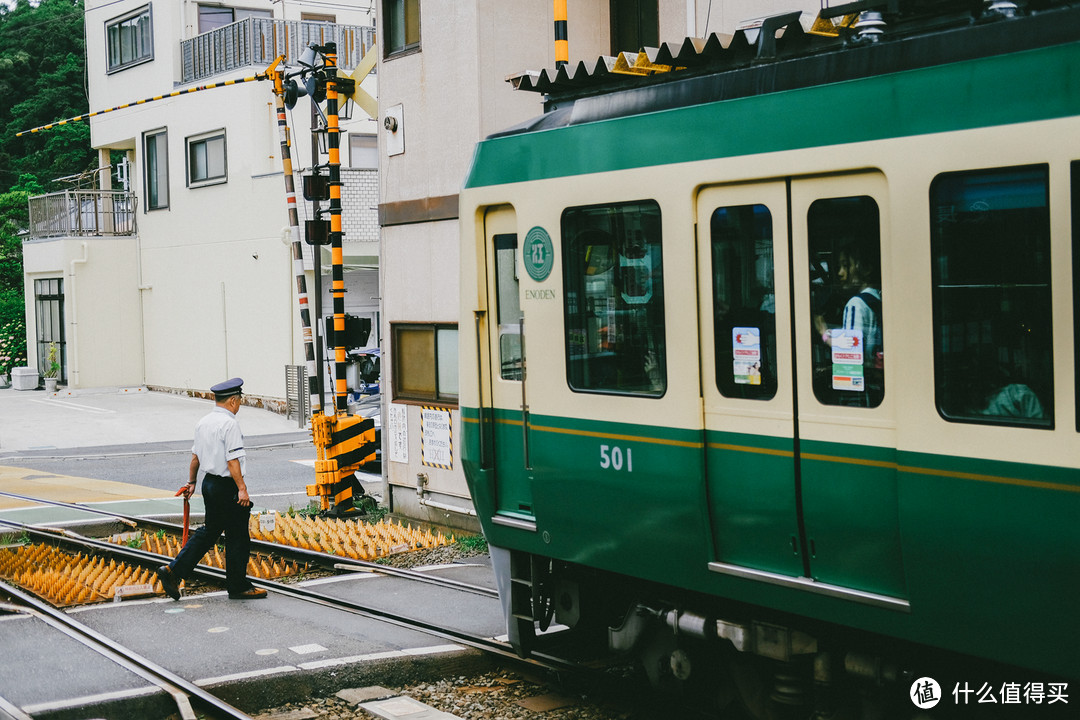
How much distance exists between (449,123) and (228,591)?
18.2 ft

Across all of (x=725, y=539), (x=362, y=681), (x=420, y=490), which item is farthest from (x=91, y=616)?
(x=725, y=539)

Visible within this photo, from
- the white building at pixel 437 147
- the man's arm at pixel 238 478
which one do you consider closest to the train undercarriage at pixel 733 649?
the man's arm at pixel 238 478

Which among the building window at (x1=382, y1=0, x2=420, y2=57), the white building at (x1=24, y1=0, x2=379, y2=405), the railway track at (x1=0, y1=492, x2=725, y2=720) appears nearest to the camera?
the railway track at (x1=0, y1=492, x2=725, y2=720)

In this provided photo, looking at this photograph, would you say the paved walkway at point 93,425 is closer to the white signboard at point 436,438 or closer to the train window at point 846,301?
the white signboard at point 436,438

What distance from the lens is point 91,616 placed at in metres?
8.90

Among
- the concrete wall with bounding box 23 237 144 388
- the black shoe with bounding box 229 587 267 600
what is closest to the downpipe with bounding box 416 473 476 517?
the black shoe with bounding box 229 587 267 600

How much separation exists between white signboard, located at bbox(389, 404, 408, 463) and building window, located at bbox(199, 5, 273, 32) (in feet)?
69.6

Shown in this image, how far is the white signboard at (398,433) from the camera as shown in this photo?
13438 millimetres

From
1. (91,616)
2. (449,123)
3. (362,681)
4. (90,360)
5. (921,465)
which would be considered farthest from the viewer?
(90,360)

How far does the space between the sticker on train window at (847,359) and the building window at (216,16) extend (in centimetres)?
2941

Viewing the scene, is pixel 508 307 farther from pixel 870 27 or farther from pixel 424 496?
pixel 424 496

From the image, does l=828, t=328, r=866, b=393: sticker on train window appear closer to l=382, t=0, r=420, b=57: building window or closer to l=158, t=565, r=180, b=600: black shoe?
l=158, t=565, r=180, b=600: black shoe

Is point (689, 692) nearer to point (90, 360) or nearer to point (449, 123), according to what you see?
point (449, 123)

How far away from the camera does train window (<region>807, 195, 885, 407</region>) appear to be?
477 cm
